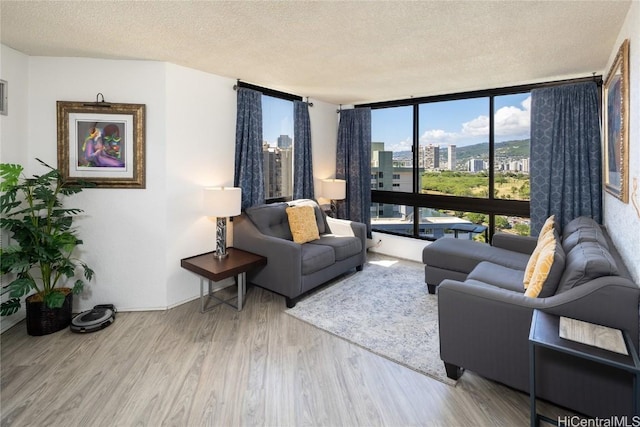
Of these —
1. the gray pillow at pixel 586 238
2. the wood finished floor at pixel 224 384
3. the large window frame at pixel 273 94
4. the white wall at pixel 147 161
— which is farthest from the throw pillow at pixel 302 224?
the gray pillow at pixel 586 238

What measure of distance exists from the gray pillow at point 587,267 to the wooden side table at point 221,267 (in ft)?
8.08

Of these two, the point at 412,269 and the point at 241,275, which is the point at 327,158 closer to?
the point at 412,269

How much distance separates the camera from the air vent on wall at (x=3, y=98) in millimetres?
2586

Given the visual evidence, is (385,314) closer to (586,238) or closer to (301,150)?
(586,238)

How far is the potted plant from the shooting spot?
2.42 m

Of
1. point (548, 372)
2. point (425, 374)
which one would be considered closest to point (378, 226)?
point (425, 374)

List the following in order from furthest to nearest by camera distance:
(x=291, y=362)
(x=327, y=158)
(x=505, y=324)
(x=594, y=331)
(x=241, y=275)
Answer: (x=327, y=158), (x=241, y=275), (x=291, y=362), (x=505, y=324), (x=594, y=331)

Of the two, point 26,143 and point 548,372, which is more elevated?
point 26,143

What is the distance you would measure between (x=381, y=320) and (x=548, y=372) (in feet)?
4.53

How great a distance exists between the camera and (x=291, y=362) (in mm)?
2320

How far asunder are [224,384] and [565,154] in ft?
12.9

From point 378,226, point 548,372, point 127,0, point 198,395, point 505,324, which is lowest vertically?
point 198,395

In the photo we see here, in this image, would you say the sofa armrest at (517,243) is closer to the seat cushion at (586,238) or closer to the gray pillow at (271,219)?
the seat cushion at (586,238)

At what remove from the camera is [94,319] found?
9.11 ft
